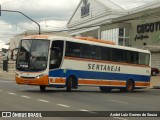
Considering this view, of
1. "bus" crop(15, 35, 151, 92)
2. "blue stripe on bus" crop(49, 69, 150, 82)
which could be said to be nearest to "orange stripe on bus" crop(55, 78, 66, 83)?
"bus" crop(15, 35, 151, 92)

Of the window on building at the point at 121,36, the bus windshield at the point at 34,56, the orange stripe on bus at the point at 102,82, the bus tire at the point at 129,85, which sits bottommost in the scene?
the bus tire at the point at 129,85

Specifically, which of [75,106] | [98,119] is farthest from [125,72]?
[98,119]

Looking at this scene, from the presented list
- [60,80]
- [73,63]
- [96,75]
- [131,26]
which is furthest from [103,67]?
[131,26]

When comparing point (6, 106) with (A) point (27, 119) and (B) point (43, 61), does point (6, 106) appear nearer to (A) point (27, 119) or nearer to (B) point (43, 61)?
(A) point (27, 119)

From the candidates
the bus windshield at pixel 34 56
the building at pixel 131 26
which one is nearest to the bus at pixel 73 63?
the bus windshield at pixel 34 56

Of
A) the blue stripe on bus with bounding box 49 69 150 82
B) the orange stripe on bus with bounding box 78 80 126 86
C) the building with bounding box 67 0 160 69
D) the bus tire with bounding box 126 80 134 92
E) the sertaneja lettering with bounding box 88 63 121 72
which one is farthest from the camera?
the building with bounding box 67 0 160 69

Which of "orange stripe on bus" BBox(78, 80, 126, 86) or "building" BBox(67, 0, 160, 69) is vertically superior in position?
"building" BBox(67, 0, 160, 69)

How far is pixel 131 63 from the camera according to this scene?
31.8 metres

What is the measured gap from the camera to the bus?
2542cm

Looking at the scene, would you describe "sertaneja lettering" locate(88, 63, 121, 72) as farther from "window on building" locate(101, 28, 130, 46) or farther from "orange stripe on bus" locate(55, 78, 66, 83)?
"window on building" locate(101, 28, 130, 46)

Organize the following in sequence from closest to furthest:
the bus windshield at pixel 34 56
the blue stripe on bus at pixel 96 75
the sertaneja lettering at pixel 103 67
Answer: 1. the bus windshield at pixel 34 56
2. the blue stripe on bus at pixel 96 75
3. the sertaneja lettering at pixel 103 67

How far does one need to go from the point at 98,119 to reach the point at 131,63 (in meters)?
18.7

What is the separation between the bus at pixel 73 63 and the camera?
1001 inches

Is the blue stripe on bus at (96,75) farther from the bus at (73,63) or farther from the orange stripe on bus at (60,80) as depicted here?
the orange stripe on bus at (60,80)
